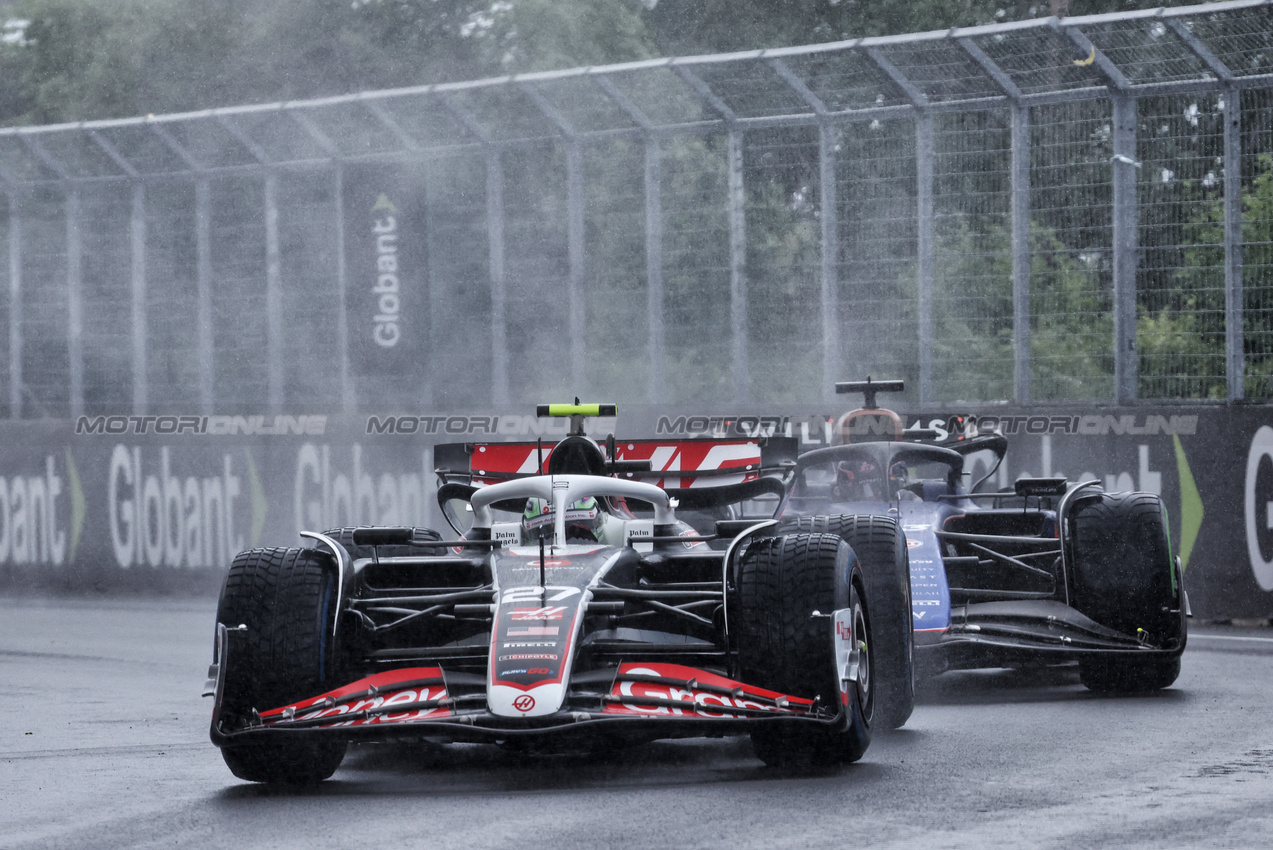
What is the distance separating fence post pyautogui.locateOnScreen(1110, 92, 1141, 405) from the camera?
544 inches

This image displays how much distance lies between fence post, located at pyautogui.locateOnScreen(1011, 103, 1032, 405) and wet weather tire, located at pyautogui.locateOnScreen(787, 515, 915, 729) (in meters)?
6.68

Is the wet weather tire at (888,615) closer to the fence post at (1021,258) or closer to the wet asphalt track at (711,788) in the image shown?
the wet asphalt track at (711,788)

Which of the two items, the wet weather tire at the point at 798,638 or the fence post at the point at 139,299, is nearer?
the wet weather tire at the point at 798,638

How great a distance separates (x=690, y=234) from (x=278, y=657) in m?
9.69

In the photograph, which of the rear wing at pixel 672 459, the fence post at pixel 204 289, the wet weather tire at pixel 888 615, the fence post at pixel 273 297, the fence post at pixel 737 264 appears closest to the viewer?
the wet weather tire at pixel 888 615

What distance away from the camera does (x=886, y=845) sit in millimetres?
5152

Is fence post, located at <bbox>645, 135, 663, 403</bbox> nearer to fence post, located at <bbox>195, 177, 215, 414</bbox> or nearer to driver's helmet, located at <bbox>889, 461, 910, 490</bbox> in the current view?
fence post, located at <bbox>195, 177, 215, 414</bbox>

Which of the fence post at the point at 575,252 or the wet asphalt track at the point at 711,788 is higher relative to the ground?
the fence post at the point at 575,252

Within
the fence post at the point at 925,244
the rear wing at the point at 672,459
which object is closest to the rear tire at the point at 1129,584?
the rear wing at the point at 672,459

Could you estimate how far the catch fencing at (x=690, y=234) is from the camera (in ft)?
45.0

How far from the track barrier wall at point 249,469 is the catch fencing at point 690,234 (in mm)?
400

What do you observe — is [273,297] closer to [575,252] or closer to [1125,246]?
[575,252]

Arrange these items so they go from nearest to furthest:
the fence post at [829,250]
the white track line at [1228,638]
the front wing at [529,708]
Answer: the front wing at [529,708] → the white track line at [1228,638] → the fence post at [829,250]

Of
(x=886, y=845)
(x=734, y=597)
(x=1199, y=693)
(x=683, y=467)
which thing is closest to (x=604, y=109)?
(x=683, y=467)
